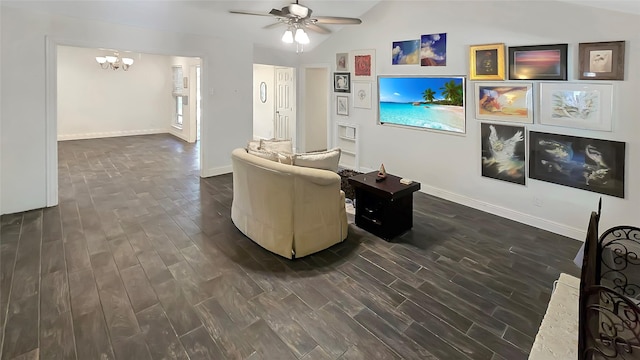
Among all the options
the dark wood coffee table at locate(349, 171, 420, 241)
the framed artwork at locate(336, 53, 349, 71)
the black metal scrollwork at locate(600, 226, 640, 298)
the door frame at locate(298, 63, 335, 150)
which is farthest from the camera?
the door frame at locate(298, 63, 335, 150)

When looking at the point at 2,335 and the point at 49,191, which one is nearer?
the point at 2,335

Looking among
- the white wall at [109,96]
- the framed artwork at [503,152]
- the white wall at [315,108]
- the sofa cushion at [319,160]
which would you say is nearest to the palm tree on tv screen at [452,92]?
the framed artwork at [503,152]

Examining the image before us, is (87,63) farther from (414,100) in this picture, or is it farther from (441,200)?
(441,200)

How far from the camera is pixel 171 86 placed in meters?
10.9

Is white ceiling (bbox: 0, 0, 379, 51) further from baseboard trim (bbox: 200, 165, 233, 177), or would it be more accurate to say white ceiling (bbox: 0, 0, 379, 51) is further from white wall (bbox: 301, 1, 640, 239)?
baseboard trim (bbox: 200, 165, 233, 177)

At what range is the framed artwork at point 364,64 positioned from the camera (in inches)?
231

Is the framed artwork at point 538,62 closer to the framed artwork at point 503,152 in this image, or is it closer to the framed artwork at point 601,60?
the framed artwork at point 601,60

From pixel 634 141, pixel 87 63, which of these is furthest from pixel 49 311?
pixel 87 63

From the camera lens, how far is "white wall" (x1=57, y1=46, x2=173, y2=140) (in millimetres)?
9445

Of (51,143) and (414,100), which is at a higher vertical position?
(414,100)

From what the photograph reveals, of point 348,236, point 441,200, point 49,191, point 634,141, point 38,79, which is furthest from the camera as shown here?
point 441,200

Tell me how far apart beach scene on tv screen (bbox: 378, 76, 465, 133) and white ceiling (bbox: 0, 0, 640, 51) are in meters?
1.41

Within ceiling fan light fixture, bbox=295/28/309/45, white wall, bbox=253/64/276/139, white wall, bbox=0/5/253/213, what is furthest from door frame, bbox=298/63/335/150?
white wall, bbox=0/5/253/213

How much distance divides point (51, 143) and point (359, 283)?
4276 millimetres
